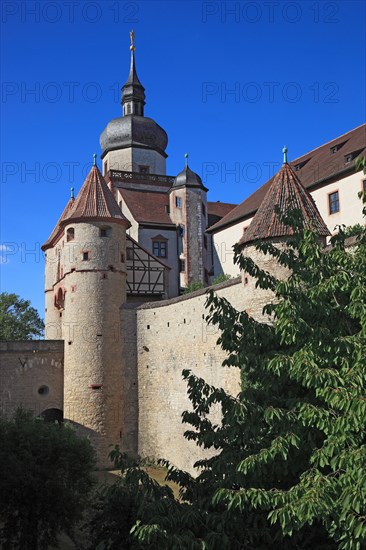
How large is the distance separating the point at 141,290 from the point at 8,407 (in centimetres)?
970

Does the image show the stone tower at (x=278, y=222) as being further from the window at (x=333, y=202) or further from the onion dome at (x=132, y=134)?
the onion dome at (x=132, y=134)

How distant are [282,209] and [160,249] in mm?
24405

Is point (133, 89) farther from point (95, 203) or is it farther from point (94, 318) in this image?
point (94, 318)

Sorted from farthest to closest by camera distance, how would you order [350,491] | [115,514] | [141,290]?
[141,290] → [115,514] → [350,491]

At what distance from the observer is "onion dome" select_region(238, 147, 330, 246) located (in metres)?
17.0

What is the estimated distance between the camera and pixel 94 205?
29.0 metres

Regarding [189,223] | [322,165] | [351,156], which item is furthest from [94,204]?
[189,223]

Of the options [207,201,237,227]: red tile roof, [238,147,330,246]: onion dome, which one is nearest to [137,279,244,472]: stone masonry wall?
[238,147,330,246]: onion dome

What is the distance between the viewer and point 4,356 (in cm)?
2838

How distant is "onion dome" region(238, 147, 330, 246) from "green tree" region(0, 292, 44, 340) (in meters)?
40.0

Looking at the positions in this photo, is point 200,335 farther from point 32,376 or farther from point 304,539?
point 304,539

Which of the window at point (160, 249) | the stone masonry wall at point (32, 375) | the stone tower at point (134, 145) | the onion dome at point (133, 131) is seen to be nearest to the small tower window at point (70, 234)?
the stone masonry wall at point (32, 375)

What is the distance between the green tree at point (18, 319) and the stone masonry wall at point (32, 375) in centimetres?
2530

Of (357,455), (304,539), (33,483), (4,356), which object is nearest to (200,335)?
(33,483)
